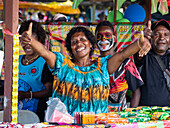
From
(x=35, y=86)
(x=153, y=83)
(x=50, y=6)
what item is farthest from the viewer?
(x=50, y=6)

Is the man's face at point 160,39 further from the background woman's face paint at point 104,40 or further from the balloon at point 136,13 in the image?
the balloon at point 136,13

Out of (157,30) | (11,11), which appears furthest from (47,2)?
(11,11)

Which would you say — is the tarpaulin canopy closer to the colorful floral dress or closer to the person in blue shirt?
the person in blue shirt

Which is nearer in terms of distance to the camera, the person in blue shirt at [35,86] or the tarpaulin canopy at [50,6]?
the person in blue shirt at [35,86]

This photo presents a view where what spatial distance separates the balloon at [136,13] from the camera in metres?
4.65

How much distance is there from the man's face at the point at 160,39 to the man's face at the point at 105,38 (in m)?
0.55

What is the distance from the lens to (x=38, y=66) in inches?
118

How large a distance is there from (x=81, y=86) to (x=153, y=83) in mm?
1149

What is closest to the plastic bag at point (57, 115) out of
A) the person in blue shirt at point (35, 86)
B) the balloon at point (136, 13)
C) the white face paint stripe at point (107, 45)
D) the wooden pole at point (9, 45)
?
the wooden pole at point (9, 45)

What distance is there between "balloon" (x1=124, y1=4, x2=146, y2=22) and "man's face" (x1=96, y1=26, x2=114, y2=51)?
1.24 meters

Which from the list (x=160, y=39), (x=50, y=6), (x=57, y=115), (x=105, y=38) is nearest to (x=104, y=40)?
(x=105, y=38)

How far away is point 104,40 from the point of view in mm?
3523

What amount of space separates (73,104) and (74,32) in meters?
0.78

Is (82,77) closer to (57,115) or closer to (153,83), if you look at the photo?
(57,115)
